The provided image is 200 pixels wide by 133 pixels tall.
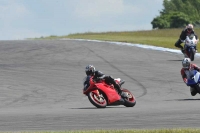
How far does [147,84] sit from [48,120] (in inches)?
414

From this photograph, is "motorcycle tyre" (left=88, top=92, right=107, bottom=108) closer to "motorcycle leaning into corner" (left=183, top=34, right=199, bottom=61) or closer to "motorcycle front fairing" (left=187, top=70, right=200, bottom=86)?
"motorcycle front fairing" (left=187, top=70, right=200, bottom=86)

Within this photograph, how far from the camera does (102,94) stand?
16.6m

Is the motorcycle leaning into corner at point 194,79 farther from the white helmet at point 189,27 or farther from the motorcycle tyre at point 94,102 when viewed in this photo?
the white helmet at point 189,27

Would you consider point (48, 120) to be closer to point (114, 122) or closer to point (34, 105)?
point (114, 122)

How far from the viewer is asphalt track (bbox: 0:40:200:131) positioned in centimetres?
1285

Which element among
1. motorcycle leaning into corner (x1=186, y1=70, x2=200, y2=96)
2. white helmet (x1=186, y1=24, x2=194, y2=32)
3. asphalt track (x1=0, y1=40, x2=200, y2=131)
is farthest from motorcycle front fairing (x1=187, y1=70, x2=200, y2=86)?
white helmet (x1=186, y1=24, x2=194, y2=32)

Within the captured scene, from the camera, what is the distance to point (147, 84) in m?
23.5

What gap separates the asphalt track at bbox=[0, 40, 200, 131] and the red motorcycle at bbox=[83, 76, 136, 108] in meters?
0.17

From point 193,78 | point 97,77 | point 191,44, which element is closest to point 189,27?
point 191,44

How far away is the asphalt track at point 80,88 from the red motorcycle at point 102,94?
0.57 ft

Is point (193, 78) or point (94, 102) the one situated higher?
point (193, 78)

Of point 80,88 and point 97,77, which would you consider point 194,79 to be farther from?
point 80,88

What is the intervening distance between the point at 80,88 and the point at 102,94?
6.10 metres

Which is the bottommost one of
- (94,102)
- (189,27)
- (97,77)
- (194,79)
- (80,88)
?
(80,88)
